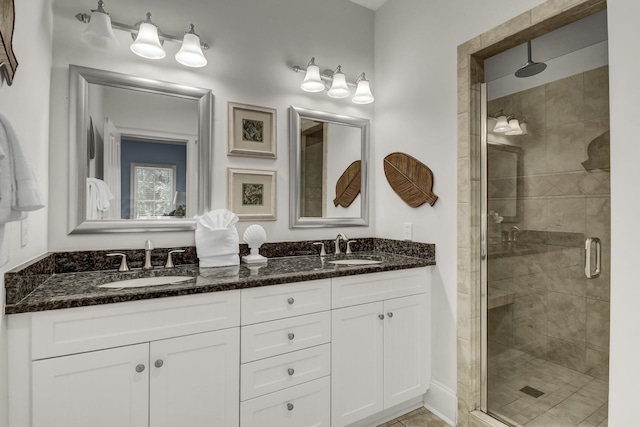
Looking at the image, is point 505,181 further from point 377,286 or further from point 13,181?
point 13,181

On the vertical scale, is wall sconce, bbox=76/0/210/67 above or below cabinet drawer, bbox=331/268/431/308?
above

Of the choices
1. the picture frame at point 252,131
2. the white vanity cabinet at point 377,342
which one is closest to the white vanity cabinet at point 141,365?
the white vanity cabinet at point 377,342

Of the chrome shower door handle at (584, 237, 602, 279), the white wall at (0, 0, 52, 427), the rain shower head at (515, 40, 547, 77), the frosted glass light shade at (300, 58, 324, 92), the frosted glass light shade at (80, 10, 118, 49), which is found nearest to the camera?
the white wall at (0, 0, 52, 427)

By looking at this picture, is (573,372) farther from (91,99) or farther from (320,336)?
(91,99)

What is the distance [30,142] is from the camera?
4.34 feet

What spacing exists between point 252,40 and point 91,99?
3.21 feet

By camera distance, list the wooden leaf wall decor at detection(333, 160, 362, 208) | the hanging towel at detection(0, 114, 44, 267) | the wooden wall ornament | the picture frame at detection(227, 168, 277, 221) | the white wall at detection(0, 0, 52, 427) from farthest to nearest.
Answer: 1. the wooden leaf wall decor at detection(333, 160, 362, 208)
2. the picture frame at detection(227, 168, 277, 221)
3. the white wall at detection(0, 0, 52, 427)
4. the wooden wall ornament
5. the hanging towel at detection(0, 114, 44, 267)

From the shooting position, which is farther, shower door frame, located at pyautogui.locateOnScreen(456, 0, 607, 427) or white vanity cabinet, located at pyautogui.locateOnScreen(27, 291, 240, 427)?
shower door frame, located at pyautogui.locateOnScreen(456, 0, 607, 427)

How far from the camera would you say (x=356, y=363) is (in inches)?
70.9

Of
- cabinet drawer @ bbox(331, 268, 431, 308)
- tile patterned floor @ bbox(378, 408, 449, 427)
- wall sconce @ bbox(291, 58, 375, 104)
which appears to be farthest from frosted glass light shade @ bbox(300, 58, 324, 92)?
tile patterned floor @ bbox(378, 408, 449, 427)

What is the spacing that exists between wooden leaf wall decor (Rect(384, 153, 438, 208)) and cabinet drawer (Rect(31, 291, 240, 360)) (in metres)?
1.30

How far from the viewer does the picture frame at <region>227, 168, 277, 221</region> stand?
2057 mm

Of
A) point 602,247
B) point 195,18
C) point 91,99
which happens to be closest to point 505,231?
point 602,247

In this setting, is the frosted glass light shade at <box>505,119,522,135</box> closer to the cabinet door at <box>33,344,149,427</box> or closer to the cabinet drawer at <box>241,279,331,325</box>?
the cabinet drawer at <box>241,279,331,325</box>
